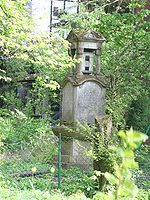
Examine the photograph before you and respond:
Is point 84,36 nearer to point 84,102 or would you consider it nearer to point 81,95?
point 81,95

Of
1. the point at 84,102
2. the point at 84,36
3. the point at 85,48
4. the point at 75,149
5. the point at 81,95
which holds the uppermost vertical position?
the point at 84,36

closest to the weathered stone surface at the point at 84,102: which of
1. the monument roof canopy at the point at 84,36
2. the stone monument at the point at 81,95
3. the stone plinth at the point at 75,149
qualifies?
the stone monument at the point at 81,95

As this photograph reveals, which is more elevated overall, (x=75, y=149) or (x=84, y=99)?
(x=84, y=99)

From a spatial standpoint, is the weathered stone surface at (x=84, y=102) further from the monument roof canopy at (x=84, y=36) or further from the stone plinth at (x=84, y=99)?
the monument roof canopy at (x=84, y=36)

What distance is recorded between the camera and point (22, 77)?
16625mm

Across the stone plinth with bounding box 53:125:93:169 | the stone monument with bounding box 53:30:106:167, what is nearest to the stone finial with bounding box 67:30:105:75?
the stone monument with bounding box 53:30:106:167

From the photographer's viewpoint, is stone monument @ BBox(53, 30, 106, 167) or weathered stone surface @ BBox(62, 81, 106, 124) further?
weathered stone surface @ BBox(62, 81, 106, 124)

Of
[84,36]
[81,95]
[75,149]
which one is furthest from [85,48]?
[75,149]

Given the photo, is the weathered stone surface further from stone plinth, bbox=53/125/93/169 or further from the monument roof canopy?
the monument roof canopy

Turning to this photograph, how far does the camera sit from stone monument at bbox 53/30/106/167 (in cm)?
1011

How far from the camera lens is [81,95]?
1035cm

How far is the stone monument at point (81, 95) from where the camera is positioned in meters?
10.1

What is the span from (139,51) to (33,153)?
4.79 metres

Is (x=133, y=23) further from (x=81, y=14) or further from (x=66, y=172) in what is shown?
(x=66, y=172)
